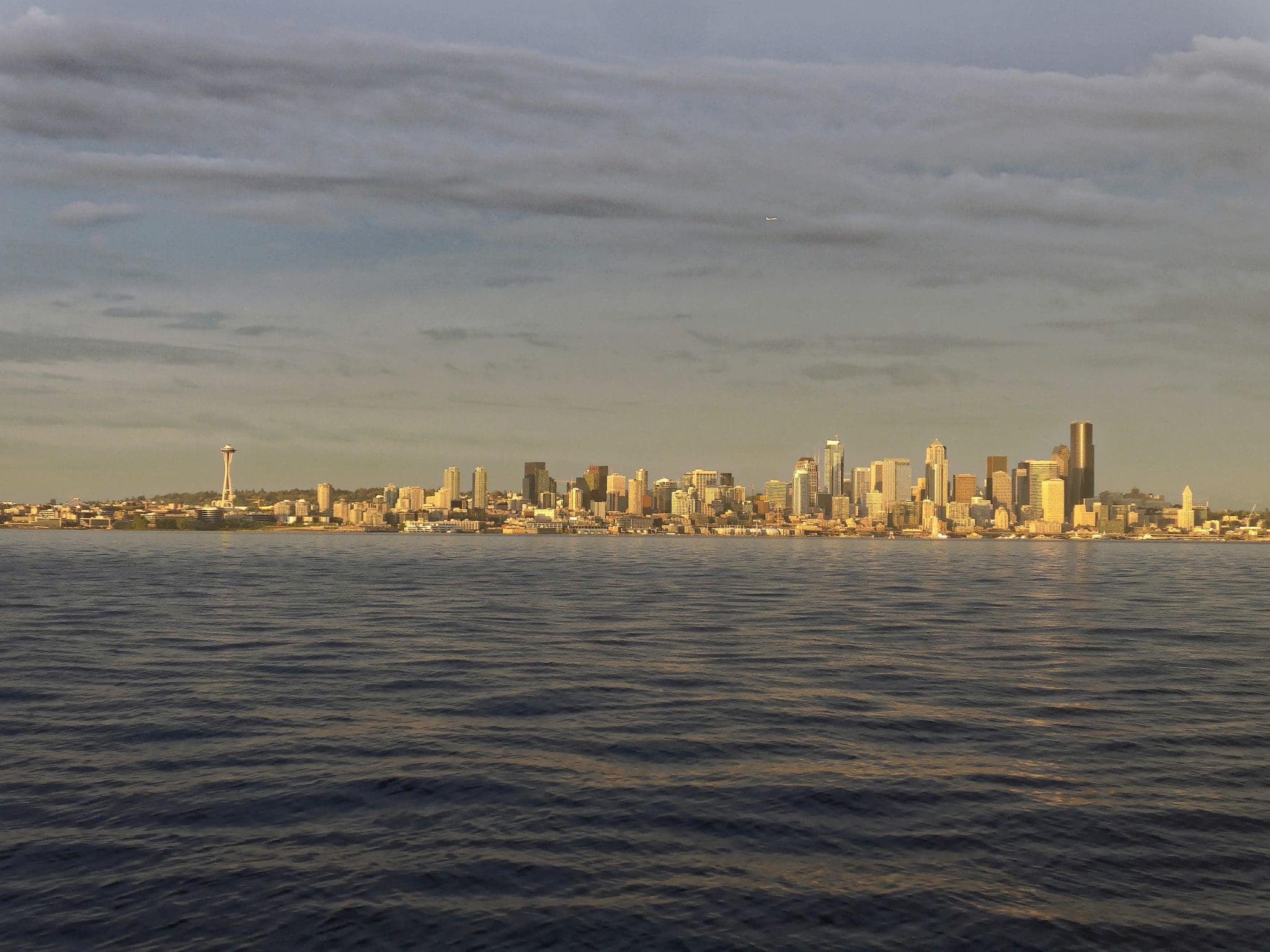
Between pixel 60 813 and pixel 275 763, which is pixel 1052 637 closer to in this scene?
pixel 275 763

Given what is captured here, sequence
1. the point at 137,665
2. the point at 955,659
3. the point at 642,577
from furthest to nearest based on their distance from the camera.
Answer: the point at 642,577
the point at 955,659
the point at 137,665

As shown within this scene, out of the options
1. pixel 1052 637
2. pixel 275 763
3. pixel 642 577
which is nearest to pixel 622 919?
pixel 275 763

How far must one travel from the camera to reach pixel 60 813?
87.6 feet

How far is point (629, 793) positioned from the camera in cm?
2908

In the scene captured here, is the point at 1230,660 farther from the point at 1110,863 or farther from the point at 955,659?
the point at 1110,863

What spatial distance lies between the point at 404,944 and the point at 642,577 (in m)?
125

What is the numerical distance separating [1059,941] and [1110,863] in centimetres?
508

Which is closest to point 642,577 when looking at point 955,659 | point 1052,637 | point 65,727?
point 1052,637

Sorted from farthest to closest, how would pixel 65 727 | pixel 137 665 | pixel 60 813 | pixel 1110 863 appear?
pixel 137 665
pixel 65 727
pixel 60 813
pixel 1110 863

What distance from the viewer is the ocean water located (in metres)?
20.6

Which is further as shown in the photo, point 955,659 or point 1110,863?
point 955,659

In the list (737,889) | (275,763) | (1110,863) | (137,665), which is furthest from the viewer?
(137,665)

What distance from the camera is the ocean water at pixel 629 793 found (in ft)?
67.6

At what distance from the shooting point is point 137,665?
52.9 m
